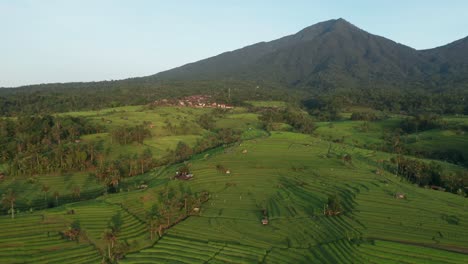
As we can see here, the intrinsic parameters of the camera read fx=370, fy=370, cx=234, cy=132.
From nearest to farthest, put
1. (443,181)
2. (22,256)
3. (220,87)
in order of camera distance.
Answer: (22,256) < (443,181) < (220,87)

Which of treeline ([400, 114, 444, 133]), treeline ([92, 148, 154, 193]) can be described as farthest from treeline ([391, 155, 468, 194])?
treeline ([92, 148, 154, 193])

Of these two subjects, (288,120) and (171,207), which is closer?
(171,207)

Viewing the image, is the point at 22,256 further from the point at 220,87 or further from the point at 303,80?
the point at 303,80

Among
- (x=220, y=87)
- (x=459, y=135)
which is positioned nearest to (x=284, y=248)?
(x=459, y=135)

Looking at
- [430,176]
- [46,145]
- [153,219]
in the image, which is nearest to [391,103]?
[430,176]

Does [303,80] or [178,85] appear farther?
[303,80]

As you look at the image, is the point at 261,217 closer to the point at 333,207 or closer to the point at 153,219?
the point at 333,207

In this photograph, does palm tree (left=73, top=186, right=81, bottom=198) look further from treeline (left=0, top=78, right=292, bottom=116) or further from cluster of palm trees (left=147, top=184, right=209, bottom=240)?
treeline (left=0, top=78, right=292, bottom=116)
